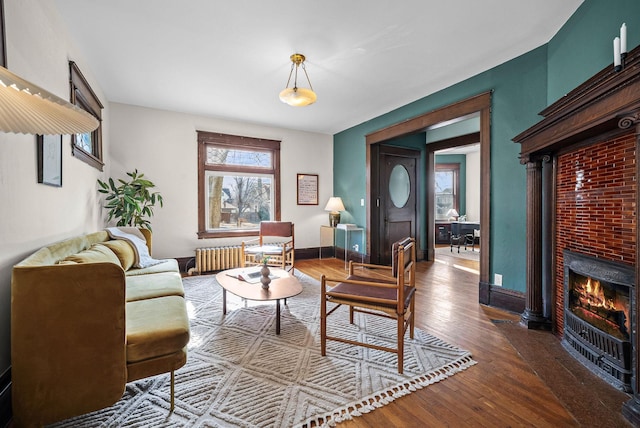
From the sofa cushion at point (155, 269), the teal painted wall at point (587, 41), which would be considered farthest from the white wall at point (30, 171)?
the teal painted wall at point (587, 41)

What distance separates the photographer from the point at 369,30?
2453mm

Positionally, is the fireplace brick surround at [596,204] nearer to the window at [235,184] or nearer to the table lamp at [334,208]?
the table lamp at [334,208]

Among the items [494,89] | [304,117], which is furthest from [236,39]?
[494,89]

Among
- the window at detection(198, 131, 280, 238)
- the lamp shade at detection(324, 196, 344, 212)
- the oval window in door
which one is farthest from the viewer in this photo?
the lamp shade at detection(324, 196, 344, 212)

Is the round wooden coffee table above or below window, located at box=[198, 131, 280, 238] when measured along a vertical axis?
below

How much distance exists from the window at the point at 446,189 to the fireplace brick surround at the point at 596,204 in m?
6.05

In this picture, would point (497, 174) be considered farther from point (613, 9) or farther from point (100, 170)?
point (100, 170)

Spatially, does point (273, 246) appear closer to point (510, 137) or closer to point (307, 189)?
point (307, 189)

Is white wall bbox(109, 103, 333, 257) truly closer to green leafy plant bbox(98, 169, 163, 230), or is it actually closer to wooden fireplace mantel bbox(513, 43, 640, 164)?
green leafy plant bbox(98, 169, 163, 230)

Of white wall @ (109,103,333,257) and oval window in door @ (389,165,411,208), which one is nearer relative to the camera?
white wall @ (109,103,333,257)

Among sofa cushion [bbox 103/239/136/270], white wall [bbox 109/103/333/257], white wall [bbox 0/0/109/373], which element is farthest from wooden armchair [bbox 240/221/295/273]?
white wall [bbox 0/0/109/373]

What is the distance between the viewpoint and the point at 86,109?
306cm

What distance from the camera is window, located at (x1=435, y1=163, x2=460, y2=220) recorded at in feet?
26.6

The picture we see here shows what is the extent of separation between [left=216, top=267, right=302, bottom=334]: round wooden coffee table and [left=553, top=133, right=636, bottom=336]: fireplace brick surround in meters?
2.23
